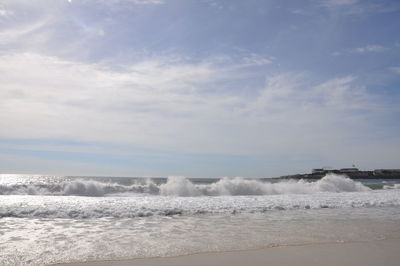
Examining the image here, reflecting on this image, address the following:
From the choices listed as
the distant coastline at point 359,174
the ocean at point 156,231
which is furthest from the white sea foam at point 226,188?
the distant coastline at point 359,174

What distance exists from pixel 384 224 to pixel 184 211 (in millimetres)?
5863

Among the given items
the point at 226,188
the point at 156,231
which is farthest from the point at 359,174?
the point at 156,231

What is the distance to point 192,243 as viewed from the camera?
6000 millimetres

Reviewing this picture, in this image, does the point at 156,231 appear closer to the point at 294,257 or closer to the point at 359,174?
the point at 294,257

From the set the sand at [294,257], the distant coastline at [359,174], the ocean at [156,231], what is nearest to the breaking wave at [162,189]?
the ocean at [156,231]

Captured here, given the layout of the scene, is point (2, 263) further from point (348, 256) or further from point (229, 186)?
point (229, 186)

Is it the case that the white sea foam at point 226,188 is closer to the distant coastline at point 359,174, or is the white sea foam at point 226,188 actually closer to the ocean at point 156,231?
the ocean at point 156,231

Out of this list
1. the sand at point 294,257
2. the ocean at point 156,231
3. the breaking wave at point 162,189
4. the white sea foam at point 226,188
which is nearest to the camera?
the sand at point 294,257

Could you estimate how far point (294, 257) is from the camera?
16.7 ft

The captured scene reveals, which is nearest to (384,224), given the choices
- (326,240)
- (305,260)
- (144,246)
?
(326,240)

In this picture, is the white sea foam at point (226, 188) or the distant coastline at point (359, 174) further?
the distant coastline at point (359, 174)

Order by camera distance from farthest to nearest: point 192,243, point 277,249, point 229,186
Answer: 1. point 229,186
2. point 192,243
3. point 277,249

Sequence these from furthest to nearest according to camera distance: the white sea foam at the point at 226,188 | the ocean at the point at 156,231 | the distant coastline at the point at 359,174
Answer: the distant coastline at the point at 359,174
the white sea foam at the point at 226,188
the ocean at the point at 156,231

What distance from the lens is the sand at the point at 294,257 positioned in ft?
15.7
